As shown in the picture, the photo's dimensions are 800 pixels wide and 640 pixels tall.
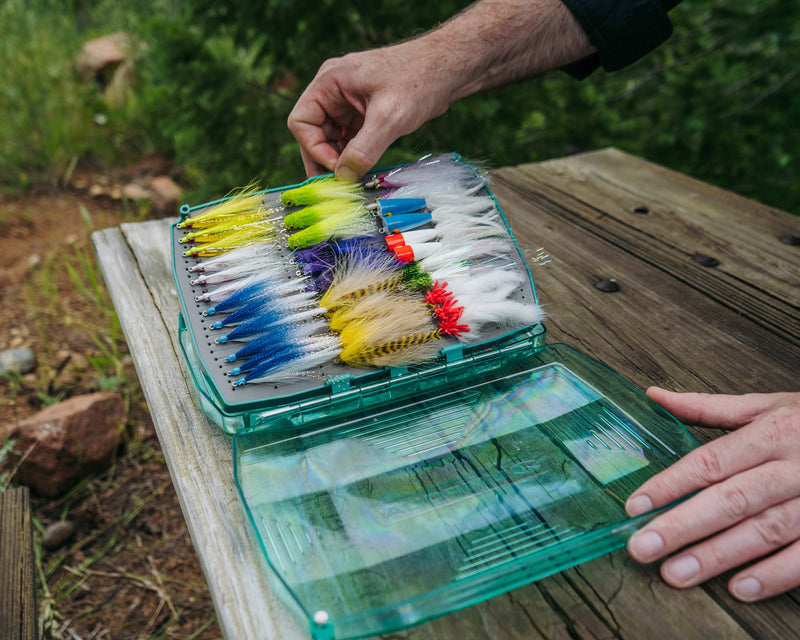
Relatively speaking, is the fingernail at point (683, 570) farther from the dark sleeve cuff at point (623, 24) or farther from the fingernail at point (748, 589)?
the dark sleeve cuff at point (623, 24)

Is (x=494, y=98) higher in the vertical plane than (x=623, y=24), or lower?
lower

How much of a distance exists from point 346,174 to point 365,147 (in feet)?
0.31

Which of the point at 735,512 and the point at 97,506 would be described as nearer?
the point at 735,512

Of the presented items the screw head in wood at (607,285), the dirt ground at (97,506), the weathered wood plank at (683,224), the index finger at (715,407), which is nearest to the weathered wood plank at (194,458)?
the index finger at (715,407)

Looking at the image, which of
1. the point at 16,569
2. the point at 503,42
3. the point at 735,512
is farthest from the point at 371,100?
the point at 16,569

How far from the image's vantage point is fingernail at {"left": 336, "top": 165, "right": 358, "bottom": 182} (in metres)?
1.61

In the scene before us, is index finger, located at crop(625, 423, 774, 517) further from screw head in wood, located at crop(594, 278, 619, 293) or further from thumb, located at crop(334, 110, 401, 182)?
thumb, located at crop(334, 110, 401, 182)

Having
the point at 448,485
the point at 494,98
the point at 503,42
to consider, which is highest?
the point at 503,42

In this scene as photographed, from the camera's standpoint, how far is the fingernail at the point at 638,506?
3.24 feet

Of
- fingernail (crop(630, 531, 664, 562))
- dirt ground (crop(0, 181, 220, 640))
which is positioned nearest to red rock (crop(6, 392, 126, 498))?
dirt ground (crop(0, 181, 220, 640))

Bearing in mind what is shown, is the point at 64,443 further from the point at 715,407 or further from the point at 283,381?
the point at 715,407

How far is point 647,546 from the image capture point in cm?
95

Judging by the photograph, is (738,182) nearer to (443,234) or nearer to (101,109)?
(443,234)

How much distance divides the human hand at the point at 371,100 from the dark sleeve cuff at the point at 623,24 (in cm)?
53
